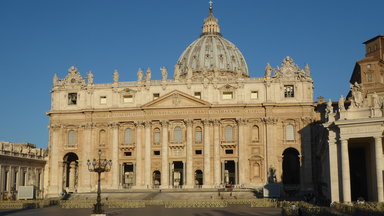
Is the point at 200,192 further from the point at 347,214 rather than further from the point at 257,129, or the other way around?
the point at 347,214

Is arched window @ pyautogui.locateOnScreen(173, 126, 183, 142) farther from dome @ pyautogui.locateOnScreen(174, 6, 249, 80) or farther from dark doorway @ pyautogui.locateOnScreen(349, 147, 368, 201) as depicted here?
dark doorway @ pyautogui.locateOnScreen(349, 147, 368, 201)

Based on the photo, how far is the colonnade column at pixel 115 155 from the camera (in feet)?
250

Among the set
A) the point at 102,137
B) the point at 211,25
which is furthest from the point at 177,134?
the point at 211,25

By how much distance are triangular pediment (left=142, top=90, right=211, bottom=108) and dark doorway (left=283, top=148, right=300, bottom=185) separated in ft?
51.1

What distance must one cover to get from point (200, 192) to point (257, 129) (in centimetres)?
1497

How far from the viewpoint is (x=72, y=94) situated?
81.5 metres

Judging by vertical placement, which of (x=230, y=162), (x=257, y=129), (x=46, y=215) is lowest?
(x=46, y=215)

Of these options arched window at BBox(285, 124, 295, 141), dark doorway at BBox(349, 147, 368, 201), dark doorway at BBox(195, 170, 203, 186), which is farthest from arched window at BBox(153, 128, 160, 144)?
dark doorway at BBox(349, 147, 368, 201)

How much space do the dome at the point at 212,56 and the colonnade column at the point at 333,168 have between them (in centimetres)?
7424

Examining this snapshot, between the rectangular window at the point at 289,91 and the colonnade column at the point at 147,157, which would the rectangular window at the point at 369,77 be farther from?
the colonnade column at the point at 147,157

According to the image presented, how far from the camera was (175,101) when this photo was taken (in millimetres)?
76250

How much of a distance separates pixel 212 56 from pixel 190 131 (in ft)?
142

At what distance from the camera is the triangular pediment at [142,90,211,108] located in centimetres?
7562

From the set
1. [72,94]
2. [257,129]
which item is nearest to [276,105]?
[257,129]
